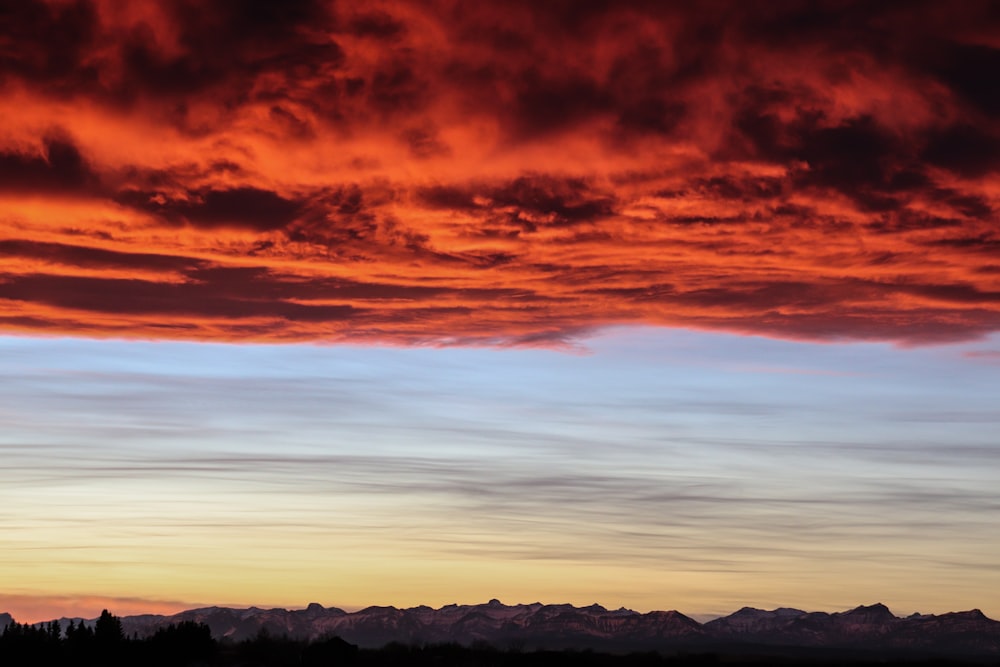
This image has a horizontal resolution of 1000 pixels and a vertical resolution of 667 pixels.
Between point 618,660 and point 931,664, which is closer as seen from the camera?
point 618,660

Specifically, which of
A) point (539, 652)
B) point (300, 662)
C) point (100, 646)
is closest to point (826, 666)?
point (539, 652)

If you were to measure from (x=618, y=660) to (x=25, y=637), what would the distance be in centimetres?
5964

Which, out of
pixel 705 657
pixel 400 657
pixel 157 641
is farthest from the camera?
pixel 705 657

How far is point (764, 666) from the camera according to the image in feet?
401

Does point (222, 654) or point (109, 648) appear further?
point (222, 654)

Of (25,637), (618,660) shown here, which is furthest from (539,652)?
(25,637)

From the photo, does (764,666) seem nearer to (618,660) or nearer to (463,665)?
(618,660)

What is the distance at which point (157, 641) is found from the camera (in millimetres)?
118312

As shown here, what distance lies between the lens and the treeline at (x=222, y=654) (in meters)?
116

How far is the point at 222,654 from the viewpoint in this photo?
127625 millimetres

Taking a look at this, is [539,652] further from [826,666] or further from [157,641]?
[157,641]

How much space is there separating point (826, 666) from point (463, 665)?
35.9 m

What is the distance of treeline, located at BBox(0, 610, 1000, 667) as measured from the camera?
381 feet

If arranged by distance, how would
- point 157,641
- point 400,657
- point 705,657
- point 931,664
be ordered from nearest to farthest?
point 157,641
point 400,657
point 705,657
point 931,664
